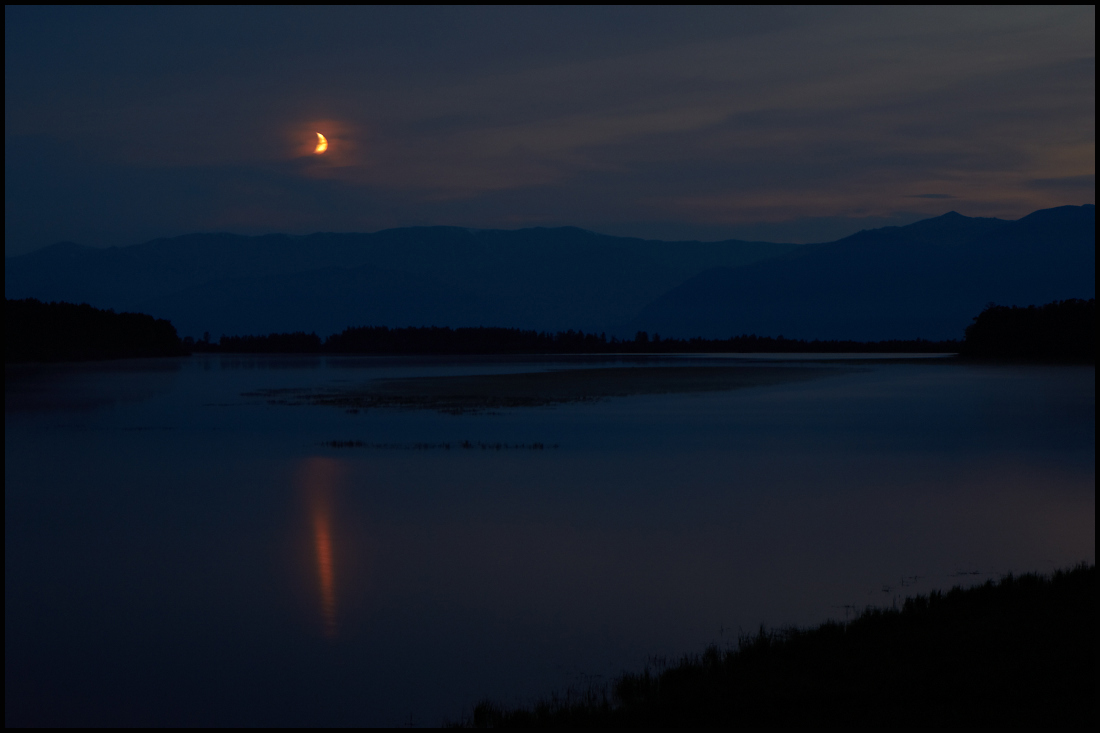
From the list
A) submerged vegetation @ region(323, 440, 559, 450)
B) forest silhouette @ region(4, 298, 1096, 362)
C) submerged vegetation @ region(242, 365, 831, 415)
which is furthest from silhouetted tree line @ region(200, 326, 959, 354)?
submerged vegetation @ region(323, 440, 559, 450)

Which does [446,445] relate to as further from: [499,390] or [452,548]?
[499,390]

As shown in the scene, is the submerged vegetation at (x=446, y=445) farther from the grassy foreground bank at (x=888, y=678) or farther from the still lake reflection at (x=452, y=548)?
the grassy foreground bank at (x=888, y=678)

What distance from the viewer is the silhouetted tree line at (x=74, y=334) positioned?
415 ft

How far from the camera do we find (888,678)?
28.7ft

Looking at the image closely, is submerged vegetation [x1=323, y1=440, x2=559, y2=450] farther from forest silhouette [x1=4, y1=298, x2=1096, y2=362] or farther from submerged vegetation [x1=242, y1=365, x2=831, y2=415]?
forest silhouette [x1=4, y1=298, x2=1096, y2=362]

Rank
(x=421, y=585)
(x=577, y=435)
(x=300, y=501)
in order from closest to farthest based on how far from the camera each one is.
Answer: (x=421, y=585)
(x=300, y=501)
(x=577, y=435)

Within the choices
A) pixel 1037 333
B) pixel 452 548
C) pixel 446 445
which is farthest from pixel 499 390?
pixel 1037 333

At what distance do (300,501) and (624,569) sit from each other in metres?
8.57

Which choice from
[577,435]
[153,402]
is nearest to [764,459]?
[577,435]

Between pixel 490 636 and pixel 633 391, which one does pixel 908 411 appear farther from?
pixel 490 636

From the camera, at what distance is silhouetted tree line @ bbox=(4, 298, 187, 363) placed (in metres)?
127

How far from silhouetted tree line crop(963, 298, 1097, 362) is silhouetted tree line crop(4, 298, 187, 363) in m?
107

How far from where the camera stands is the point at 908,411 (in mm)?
41469

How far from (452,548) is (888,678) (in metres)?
8.92
